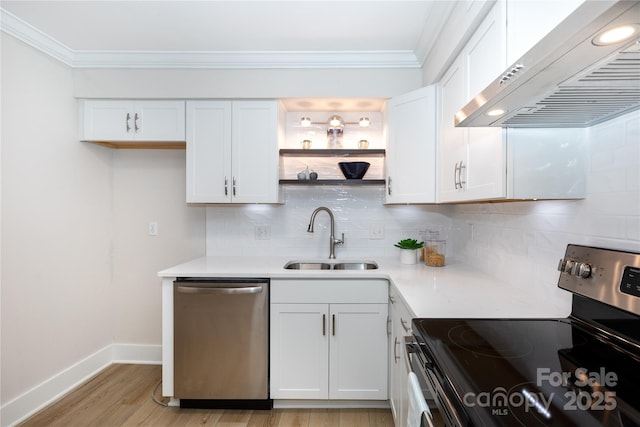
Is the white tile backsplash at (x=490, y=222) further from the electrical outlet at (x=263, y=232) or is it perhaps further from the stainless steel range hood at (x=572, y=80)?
the stainless steel range hood at (x=572, y=80)

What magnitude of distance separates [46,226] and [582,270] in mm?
2969

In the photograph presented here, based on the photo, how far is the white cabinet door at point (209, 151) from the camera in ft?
7.96

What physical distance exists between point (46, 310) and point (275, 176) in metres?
1.80

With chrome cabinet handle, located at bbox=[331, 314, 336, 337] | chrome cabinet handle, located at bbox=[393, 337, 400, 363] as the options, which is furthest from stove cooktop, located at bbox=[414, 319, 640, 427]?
chrome cabinet handle, located at bbox=[331, 314, 336, 337]

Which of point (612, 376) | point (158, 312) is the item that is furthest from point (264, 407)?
point (612, 376)

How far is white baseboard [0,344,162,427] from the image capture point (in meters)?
1.99

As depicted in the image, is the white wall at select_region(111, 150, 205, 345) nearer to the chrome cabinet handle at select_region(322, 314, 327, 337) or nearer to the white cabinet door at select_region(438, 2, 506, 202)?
the chrome cabinet handle at select_region(322, 314, 327, 337)

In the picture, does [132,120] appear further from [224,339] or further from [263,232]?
[224,339]

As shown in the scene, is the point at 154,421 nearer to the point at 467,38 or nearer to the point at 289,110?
the point at 289,110

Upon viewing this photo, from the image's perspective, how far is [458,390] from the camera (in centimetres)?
79

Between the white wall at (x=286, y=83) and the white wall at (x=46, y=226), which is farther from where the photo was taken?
the white wall at (x=286, y=83)

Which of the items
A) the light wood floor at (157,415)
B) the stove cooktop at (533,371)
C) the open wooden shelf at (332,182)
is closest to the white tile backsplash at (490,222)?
the open wooden shelf at (332,182)

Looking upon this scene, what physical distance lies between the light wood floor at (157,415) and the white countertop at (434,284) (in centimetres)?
88

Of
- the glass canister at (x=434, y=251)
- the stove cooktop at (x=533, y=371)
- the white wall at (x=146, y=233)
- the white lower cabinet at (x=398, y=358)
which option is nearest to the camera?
the stove cooktop at (x=533, y=371)
